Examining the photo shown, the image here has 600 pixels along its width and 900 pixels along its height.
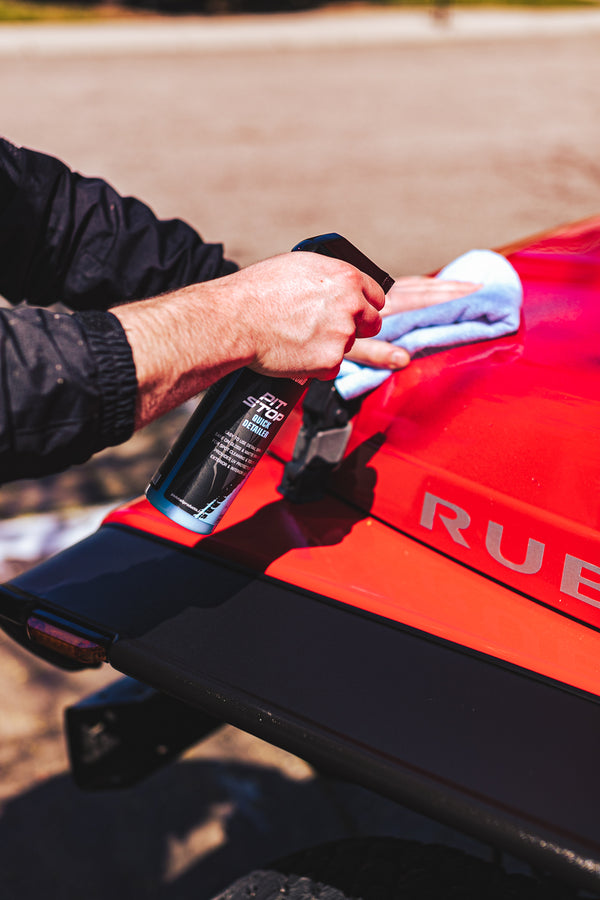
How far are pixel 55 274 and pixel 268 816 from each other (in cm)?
138

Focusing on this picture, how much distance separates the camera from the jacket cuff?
1.06 meters

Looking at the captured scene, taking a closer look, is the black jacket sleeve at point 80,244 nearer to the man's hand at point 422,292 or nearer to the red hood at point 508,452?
the man's hand at point 422,292

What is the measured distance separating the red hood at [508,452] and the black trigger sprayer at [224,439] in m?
0.28


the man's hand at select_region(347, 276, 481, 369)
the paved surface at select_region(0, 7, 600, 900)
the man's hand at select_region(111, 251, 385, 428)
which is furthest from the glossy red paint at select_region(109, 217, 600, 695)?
the paved surface at select_region(0, 7, 600, 900)

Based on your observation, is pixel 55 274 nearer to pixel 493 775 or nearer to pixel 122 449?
pixel 493 775

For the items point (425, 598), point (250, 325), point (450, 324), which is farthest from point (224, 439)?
point (450, 324)

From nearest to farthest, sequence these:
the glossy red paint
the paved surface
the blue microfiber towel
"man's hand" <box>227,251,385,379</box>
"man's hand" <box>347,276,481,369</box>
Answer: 1. "man's hand" <box>227,251,385,379</box>
2. the glossy red paint
3. the blue microfiber towel
4. "man's hand" <box>347,276,481,369</box>
5. the paved surface

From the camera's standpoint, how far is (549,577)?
131cm

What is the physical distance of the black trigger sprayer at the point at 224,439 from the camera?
4.11 ft

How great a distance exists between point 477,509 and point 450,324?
1.25 ft

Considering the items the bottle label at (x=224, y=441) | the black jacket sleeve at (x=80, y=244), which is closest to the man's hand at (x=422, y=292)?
the black jacket sleeve at (x=80, y=244)

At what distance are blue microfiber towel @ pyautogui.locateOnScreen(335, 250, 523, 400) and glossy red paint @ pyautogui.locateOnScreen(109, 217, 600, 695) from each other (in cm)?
2

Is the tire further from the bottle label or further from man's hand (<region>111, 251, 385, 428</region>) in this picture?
man's hand (<region>111, 251, 385, 428</region>)

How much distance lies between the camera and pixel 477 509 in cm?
137
